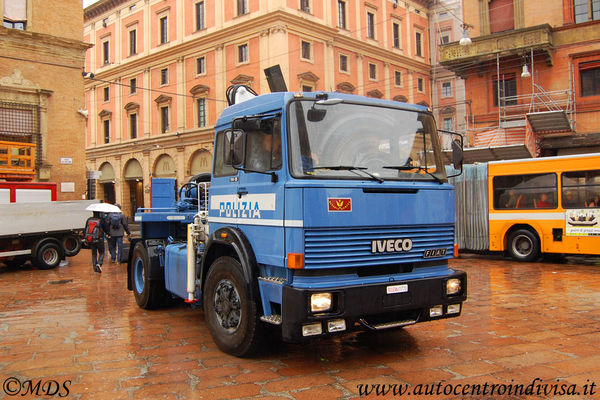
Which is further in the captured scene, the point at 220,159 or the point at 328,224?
the point at 220,159

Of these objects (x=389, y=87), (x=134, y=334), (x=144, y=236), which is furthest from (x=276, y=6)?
(x=134, y=334)

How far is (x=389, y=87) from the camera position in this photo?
42.2 meters

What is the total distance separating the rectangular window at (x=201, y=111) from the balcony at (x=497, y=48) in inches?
743

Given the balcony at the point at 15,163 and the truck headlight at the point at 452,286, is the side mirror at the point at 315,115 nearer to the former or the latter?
the truck headlight at the point at 452,286

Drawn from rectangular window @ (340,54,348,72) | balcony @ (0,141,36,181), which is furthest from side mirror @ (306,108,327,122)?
rectangular window @ (340,54,348,72)

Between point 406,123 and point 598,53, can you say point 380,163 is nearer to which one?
point 406,123

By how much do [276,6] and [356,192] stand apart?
30.7 meters

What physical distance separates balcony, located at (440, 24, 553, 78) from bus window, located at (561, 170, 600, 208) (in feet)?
40.0

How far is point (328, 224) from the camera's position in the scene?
15.4ft

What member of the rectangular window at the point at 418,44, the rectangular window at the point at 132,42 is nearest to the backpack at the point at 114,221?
the rectangular window at the point at 132,42

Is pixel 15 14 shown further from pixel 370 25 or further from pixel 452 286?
pixel 370 25

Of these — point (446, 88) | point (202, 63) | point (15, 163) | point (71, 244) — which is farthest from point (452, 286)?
point (446, 88)

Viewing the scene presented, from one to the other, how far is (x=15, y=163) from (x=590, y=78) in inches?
928

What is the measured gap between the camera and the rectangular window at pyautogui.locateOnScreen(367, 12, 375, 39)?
40344 millimetres
